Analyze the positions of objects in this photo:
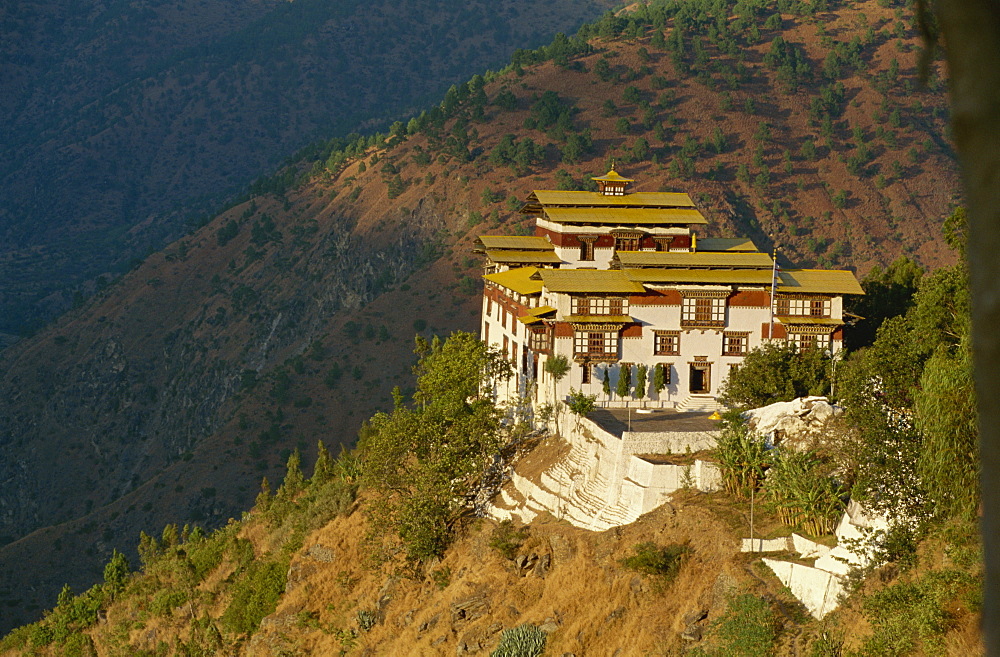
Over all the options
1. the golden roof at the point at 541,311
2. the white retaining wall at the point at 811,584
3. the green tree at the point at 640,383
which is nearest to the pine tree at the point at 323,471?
the golden roof at the point at 541,311

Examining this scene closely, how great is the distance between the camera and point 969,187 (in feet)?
16.6

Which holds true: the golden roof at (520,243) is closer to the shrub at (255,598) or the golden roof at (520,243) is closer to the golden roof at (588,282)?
the golden roof at (588,282)

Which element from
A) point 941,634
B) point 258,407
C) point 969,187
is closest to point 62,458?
point 258,407

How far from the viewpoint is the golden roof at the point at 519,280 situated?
71188mm

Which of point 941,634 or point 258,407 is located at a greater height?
point 941,634

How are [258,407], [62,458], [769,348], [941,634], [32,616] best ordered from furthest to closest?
[62,458] < [258,407] < [32,616] < [769,348] < [941,634]

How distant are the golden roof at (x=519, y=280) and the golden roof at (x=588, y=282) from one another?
6.60ft

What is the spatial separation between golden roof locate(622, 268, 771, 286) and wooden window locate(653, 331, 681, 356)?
2.59 meters

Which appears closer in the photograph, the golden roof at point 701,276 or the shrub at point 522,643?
the shrub at point 522,643

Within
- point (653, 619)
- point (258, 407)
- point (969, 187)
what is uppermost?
point (969, 187)

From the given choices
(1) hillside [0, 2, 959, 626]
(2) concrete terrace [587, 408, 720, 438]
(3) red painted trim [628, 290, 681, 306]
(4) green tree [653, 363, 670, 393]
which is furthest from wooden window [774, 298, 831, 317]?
(1) hillside [0, 2, 959, 626]

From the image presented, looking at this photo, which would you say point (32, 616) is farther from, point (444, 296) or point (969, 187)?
point (969, 187)

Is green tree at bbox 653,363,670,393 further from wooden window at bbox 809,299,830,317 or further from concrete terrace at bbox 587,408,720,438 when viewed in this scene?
wooden window at bbox 809,299,830,317

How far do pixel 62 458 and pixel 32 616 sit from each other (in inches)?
2026
